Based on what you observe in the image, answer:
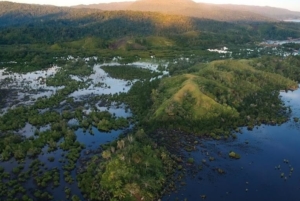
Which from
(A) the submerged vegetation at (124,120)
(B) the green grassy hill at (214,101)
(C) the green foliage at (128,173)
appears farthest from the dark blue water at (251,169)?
(B) the green grassy hill at (214,101)

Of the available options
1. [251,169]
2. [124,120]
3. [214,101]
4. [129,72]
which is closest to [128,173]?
[251,169]

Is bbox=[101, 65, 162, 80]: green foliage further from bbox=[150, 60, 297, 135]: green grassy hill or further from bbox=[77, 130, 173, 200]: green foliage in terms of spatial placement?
bbox=[77, 130, 173, 200]: green foliage

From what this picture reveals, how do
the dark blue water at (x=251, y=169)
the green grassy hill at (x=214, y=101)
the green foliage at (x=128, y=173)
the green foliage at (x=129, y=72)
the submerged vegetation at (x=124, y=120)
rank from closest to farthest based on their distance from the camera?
the green foliage at (x=128, y=173) < the dark blue water at (x=251, y=169) < the submerged vegetation at (x=124, y=120) < the green grassy hill at (x=214, y=101) < the green foliage at (x=129, y=72)

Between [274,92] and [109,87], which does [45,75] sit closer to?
[109,87]

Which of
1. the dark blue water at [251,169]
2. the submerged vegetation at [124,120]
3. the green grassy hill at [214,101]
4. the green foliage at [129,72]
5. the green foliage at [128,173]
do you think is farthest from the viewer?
the green foliage at [129,72]

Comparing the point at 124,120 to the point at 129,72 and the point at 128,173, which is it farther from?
the point at 129,72

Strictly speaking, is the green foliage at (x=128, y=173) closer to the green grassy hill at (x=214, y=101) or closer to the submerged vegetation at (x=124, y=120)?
the submerged vegetation at (x=124, y=120)

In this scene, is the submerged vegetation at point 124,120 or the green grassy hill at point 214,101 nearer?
the submerged vegetation at point 124,120

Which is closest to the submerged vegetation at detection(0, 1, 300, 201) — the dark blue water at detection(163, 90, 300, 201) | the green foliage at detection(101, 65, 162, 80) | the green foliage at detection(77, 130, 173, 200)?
the green foliage at detection(77, 130, 173, 200)
